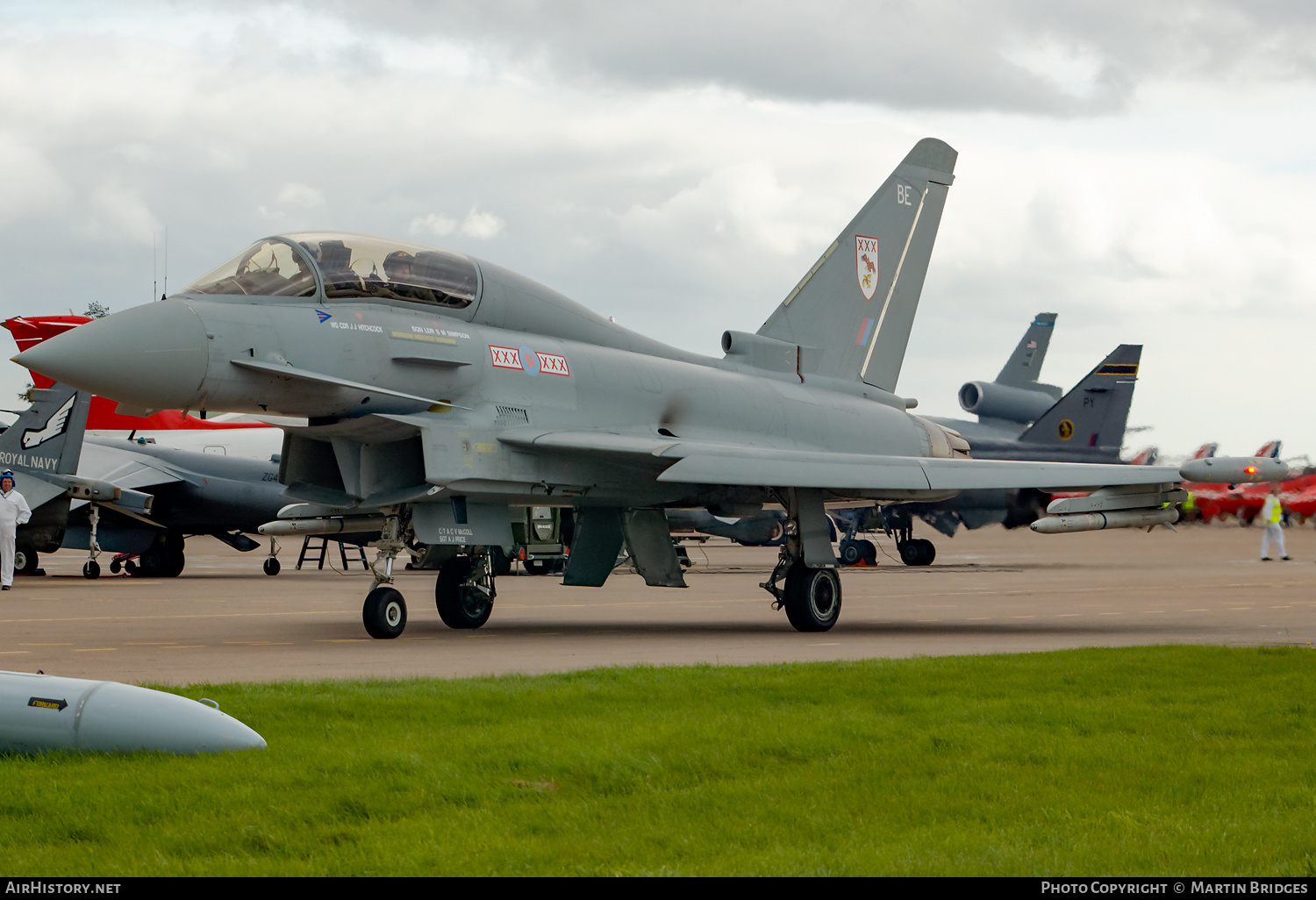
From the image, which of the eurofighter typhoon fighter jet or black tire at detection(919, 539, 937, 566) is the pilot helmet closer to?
the eurofighter typhoon fighter jet

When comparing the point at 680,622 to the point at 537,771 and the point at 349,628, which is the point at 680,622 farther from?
the point at 537,771

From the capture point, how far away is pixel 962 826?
15.2ft

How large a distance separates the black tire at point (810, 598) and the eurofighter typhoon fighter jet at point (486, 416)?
Result: 25 mm

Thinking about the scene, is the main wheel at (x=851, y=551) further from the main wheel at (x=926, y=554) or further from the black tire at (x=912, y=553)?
the main wheel at (x=926, y=554)

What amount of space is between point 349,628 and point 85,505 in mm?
12176

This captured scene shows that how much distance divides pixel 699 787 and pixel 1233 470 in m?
10.1

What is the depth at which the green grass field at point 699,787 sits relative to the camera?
421 cm

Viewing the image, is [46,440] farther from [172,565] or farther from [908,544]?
[908,544]

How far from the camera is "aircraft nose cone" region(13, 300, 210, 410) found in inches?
411

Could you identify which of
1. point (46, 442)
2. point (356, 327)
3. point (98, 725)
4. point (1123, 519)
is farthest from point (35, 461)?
point (98, 725)

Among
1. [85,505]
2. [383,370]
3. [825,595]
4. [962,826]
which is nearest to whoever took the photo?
[962,826]

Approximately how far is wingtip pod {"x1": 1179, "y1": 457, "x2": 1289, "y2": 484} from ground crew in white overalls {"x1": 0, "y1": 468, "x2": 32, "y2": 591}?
49.8 feet

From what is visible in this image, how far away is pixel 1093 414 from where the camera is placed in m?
32.0
